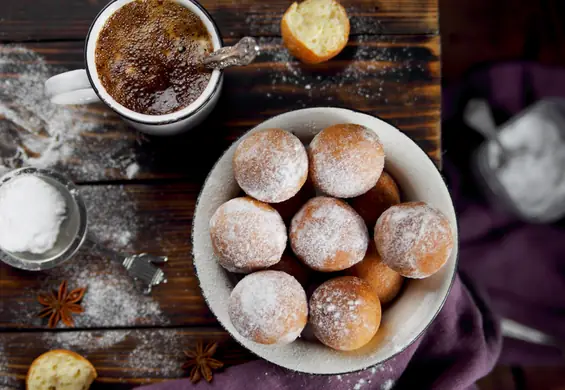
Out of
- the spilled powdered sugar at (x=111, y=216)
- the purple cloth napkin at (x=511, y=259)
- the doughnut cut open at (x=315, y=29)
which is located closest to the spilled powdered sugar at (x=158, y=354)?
the spilled powdered sugar at (x=111, y=216)

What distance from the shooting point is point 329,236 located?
0.80 metres

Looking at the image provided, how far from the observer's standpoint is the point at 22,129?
3.48 feet

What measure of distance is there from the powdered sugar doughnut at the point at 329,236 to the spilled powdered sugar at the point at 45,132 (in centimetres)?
38

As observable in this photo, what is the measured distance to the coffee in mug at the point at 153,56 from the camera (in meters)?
0.90

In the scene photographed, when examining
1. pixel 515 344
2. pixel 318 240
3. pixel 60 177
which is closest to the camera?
pixel 318 240

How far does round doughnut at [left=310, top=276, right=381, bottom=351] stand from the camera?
0.79 meters

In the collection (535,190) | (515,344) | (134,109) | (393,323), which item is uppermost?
(134,109)

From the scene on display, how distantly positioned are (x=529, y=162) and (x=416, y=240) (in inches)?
31.9

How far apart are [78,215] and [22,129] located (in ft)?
0.61

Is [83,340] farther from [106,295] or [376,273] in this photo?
[376,273]

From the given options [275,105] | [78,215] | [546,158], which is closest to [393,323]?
[275,105]

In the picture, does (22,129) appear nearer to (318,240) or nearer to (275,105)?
(275,105)

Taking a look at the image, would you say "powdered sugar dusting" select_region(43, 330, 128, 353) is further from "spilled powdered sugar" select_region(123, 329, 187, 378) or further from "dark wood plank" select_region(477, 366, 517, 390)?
"dark wood plank" select_region(477, 366, 517, 390)

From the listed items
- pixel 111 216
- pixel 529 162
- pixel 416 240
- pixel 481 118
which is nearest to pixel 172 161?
pixel 111 216
